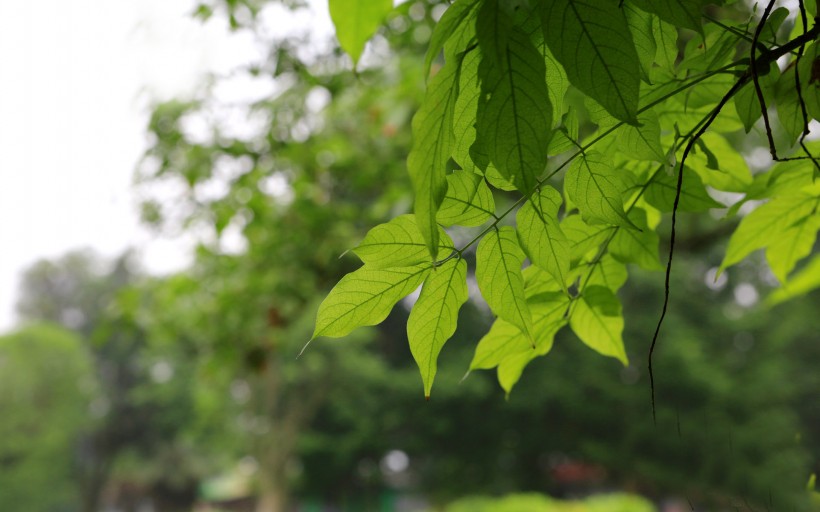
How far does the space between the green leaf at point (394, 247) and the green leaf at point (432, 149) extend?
7 centimetres

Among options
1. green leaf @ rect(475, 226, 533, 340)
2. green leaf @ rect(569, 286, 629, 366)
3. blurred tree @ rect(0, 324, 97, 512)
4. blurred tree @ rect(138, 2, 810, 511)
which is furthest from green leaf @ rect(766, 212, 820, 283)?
blurred tree @ rect(0, 324, 97, 512)

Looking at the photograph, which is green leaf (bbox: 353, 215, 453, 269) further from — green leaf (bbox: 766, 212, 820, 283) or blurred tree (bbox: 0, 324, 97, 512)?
blurred tree (bbox: 0, 324, 97, 512)

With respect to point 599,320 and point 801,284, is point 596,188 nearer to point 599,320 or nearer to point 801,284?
point 599,320

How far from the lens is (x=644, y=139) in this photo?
0.26 m

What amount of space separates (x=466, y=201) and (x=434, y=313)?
0.05m

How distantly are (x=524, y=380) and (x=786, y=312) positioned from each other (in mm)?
3627

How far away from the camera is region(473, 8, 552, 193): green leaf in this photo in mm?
185

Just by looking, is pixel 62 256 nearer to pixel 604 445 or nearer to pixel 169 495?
pixel 169 495

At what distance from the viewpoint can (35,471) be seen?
10875 mm

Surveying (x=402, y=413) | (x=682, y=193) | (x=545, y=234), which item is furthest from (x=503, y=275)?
(x=402, y=413)

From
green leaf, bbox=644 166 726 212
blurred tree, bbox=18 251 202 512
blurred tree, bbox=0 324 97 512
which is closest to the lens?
green leaf, bbox=644 166 726 212

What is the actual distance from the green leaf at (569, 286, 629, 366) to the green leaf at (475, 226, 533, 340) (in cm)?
11

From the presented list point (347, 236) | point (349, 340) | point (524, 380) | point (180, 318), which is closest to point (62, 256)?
point (349, 340)

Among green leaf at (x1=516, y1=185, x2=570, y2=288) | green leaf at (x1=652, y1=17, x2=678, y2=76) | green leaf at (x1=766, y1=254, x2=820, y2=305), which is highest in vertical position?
green leaf at (x1=766, y1=254, x2=820, y2=305)
